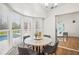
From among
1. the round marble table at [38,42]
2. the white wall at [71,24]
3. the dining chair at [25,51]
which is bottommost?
the dining chair at [25,51]

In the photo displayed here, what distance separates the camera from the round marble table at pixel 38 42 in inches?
65.4

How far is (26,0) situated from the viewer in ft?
5.40

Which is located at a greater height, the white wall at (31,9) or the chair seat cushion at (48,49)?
the white wall at (31,9)

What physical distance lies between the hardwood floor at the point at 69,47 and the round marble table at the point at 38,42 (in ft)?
0.66

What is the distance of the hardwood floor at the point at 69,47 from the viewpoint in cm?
165

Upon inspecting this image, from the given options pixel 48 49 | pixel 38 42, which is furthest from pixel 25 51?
pixel 48 49

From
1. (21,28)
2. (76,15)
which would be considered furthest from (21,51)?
(76,15)

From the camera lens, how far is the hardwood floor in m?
1.65

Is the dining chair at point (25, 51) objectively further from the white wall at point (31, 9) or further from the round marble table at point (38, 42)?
the white wall at point (31, 9)

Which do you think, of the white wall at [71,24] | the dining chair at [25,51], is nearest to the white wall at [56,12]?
the white wall at [71,24]

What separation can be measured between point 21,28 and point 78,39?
0.87 metres
